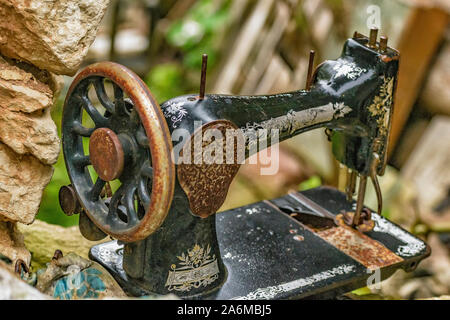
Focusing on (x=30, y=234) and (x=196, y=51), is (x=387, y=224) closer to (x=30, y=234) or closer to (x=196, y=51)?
(x=30, y=234)

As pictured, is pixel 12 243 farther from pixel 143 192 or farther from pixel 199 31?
pixel 199 31

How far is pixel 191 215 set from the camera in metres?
1.96

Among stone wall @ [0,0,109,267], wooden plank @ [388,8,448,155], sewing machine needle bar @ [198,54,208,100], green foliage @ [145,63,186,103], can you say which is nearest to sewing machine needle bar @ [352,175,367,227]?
sewing machine needle bar @ [198,54,208,100]

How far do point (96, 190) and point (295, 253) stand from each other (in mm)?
684

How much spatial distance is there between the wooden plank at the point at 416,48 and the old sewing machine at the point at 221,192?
5.49ft

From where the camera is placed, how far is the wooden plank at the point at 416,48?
3.96m

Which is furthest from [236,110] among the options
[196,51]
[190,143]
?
[196,51]

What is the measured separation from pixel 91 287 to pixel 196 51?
11.5 ft

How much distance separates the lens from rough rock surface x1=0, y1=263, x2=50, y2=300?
4.97 feet

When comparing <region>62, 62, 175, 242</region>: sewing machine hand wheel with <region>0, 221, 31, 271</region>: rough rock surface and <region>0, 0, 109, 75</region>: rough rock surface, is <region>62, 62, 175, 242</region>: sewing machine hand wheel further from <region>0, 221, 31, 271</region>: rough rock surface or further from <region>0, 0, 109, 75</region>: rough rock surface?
<region>0, 221, 31, 271</region>: rough rock surface

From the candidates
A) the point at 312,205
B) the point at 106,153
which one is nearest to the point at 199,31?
the point at 312,205

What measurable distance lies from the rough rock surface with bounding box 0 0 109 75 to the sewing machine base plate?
606 millimetres

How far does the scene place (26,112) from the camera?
1980 millimetres

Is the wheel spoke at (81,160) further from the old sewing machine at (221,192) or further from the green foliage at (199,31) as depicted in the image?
the green foliage at (199,31)
